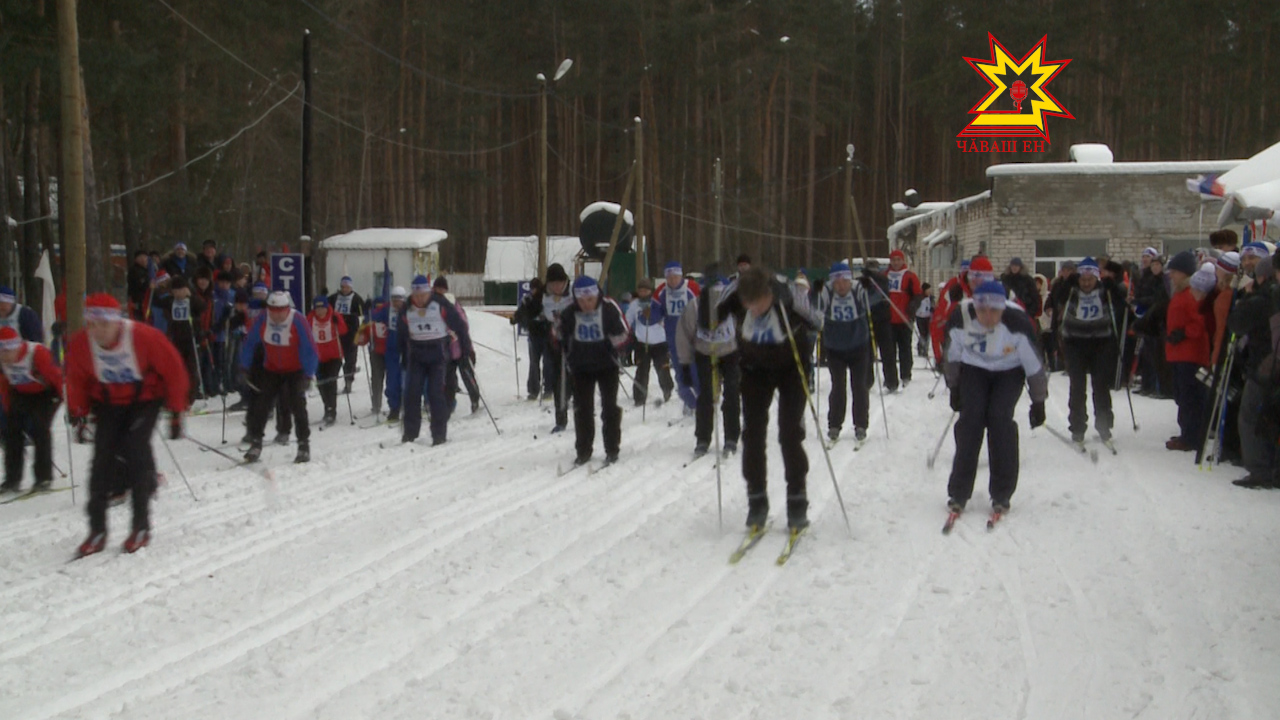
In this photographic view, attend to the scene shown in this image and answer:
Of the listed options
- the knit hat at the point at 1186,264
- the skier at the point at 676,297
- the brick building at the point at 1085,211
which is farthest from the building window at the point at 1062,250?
the knit hat at the point at 1186,264

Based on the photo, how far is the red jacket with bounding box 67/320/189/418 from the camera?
7.34 metres

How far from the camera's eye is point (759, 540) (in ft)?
23.0

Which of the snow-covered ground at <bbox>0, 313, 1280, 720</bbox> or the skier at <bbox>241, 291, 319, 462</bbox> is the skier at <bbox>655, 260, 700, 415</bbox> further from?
the skier at <bbox>241, 291, 319, 462</bbox>

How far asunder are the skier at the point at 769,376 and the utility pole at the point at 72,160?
8.89m

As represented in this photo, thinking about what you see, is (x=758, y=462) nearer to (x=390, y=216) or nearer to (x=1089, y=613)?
(x=1089, y=613)

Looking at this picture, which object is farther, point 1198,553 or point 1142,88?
point 1142,88

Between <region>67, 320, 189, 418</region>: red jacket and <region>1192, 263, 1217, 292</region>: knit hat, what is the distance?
331 inches

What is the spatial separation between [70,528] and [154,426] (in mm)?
1469

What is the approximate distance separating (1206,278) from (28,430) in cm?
1048

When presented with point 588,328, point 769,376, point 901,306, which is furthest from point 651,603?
point 901,306

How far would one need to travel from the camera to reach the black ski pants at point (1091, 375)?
10.1 meters

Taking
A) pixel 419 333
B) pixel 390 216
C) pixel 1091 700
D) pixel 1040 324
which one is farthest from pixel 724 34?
pixel 1091 700

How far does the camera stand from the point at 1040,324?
17.3 metres

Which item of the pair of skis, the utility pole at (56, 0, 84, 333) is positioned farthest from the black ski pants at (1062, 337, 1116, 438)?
the utility pole at (56, 0, 84, 333)
